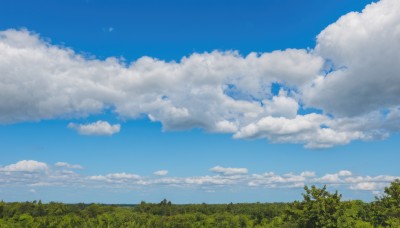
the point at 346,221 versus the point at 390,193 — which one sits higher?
the point at 390,193

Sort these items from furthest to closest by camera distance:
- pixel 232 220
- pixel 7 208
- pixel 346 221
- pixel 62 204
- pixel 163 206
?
pixel 163 206 → pixel 62 204 → pixel 7 208 → pixel 232 220 → pixel 346 221

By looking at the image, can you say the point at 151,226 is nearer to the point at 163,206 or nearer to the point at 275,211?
the point at 275,211

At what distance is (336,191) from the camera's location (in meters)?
33.2

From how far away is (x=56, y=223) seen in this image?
66.8 metres

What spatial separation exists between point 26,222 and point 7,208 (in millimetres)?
35628

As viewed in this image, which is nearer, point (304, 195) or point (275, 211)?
point (304, 195)

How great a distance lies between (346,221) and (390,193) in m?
16.6

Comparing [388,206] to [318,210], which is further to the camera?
[388,206]

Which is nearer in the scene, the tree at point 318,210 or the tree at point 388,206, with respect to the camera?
the tree at point 318,210

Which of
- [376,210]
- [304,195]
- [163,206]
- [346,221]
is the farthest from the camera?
[163,206]

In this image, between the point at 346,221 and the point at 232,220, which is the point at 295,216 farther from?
the point at 232,220

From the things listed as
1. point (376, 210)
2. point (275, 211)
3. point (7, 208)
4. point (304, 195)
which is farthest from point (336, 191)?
point (7, 208)

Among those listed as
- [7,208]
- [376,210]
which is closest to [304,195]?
[376,210]

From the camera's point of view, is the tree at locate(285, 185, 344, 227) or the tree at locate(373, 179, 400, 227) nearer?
the tree at locate(285, 185, 344, 227)
